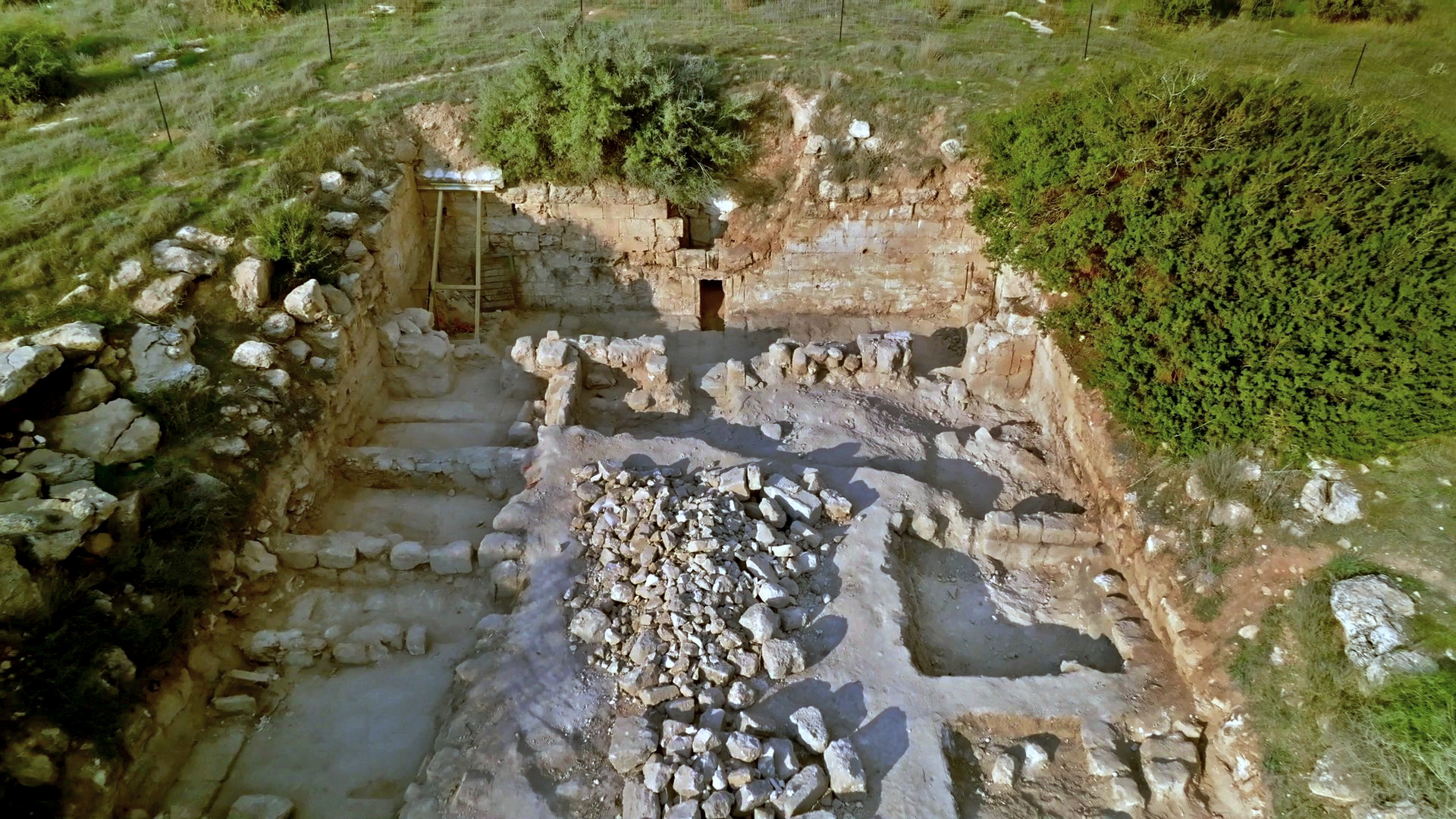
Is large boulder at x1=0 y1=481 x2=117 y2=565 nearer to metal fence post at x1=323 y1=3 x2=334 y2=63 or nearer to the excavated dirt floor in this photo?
the excavated dirt floor

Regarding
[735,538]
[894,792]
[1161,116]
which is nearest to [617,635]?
[735,538]

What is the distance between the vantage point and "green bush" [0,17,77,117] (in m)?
11.8

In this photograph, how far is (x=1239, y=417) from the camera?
7320 mm

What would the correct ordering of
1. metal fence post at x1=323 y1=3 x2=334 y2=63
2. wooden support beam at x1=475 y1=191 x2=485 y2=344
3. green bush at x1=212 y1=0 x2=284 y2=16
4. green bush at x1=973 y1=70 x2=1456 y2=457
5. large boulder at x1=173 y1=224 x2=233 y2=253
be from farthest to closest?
green bush at x1=212 y1=0 x2=284 y2=16 → metal fence post at x1=323 y1=3 x2=334 y2=63 → wooden support beam at x1=475 y1=191 x2=485 y2=344 → large boulder at x1=173 y1=224 x2=233 y2=253 → green bush at x1=973 y1=70 x2=1456 y2=457

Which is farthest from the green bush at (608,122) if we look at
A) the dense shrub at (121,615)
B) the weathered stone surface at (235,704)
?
the weathered stone surface at (235,704)

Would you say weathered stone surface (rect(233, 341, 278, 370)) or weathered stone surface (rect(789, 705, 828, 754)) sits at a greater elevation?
weathered stone surface (rect(233, 341, 278, 370))

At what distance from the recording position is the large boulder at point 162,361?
7750mm

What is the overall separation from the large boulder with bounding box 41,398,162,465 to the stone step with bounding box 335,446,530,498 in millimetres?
1850

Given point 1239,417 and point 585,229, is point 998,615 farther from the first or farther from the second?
point 585,229

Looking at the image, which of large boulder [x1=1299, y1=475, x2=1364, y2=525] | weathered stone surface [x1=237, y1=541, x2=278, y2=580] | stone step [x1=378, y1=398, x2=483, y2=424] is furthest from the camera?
stone step [x1=378, y1=398, x2=483, y2=424]

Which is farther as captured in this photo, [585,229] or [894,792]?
[585,229]

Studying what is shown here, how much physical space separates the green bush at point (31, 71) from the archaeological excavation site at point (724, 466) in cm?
37

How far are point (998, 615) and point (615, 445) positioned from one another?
4.24m

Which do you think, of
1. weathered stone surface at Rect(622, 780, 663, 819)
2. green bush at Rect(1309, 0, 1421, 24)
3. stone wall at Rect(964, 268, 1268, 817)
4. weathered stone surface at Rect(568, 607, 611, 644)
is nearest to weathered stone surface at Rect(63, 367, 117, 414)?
weathered stone surface at Rect(568, 607, 611, 644)
